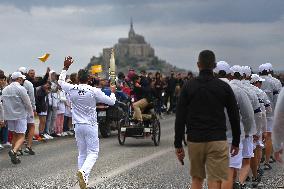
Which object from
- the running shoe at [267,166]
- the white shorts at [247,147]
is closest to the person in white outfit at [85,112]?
the white shorts at [247,147]

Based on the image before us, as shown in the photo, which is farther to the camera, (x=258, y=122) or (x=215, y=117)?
(x=258, y=122)

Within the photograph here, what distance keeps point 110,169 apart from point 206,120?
597 cm

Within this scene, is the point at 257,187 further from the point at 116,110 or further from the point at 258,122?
the point at 116,110

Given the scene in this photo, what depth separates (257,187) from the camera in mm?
10320

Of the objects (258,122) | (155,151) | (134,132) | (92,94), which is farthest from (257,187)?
(134,132)

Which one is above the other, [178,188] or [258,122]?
[258,122]

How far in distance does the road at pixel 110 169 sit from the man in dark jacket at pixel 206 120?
3504 millimetres

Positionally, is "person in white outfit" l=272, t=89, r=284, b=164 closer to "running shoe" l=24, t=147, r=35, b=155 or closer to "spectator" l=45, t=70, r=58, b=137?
"running shoe" l=24, t=147, r=35, b=155

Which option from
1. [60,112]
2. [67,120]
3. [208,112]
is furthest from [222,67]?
[67,120]

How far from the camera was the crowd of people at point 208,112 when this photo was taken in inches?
269

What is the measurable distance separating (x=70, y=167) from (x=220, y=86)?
6.67 m

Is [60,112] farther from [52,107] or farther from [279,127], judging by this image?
[279,127]

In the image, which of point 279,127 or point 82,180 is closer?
point 279,127

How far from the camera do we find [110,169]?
41.0 ft
